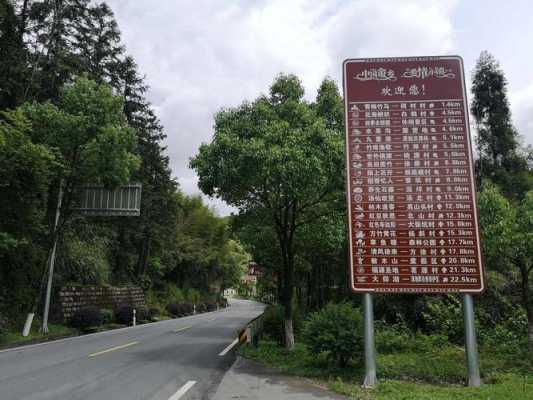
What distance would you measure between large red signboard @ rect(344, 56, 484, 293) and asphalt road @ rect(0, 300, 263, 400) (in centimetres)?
382

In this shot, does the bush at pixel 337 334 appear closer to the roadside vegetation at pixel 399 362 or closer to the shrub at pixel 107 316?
the roadside vegetation at pixel 399 362

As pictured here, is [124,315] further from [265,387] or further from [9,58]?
[265,387]

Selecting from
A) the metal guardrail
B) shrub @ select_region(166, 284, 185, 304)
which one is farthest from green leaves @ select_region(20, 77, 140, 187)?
shrub @ select_region(166, 284, 185, 304)

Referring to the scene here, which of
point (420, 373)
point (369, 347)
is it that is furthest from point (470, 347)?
point (369, 347)

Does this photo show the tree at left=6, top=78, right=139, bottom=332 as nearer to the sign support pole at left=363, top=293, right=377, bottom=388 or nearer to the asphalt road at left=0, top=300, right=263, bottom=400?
the asphalt road at left=0, top=300, right=263, bottom=400

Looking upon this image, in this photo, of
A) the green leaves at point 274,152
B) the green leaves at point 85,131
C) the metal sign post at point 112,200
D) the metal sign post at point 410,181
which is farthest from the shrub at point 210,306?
the metal sign post at point 410,181

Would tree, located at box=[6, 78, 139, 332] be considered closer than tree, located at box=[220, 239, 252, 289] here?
Yes

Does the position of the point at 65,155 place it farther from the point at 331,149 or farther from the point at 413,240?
the point at 413,240

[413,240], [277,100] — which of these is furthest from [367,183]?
[277,100]

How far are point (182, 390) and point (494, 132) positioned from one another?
117 ft

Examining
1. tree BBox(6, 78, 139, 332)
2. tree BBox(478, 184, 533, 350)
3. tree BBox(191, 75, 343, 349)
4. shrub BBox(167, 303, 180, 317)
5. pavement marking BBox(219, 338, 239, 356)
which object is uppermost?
tree BBox(6, 78, 139, 332)

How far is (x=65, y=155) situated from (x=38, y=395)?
1267 centimetres

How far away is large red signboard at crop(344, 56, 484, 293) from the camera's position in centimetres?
794

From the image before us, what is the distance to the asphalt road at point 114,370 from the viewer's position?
701 cm
